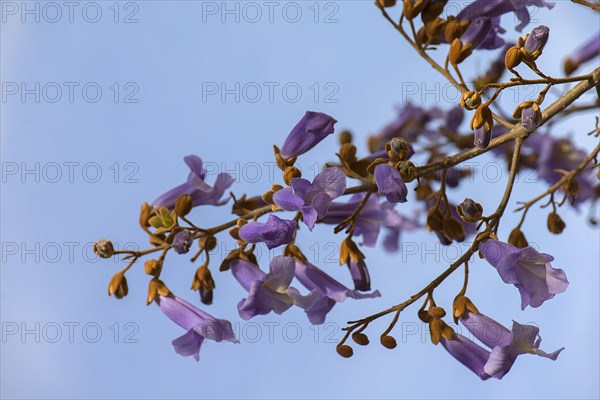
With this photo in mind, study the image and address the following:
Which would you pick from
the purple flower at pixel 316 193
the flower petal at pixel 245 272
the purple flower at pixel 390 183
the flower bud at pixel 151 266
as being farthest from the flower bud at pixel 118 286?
the purple flower at pixel 390 183

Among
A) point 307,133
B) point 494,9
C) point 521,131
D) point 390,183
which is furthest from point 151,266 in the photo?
point 494,9

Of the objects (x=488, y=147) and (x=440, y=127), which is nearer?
(x=488, y=147)

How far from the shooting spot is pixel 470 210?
94.5 inches

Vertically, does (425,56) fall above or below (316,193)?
above

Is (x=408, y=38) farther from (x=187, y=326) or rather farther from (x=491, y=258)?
(x=187, y=326)

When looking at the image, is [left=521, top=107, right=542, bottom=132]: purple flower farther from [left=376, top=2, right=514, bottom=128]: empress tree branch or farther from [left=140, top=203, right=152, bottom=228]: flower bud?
[left=140, top=203, right=152, bottom=228]: flower bud

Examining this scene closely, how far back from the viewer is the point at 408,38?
A: 2.88 metres

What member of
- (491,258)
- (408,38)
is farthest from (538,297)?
(408,38)

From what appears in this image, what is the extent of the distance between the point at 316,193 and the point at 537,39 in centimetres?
77

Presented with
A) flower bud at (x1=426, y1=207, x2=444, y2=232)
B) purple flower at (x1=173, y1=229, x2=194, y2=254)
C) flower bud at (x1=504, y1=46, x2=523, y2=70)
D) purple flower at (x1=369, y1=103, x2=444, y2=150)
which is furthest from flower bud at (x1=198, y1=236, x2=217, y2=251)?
purple flower at (x1=369, y1=103, x2=444, y2=150)

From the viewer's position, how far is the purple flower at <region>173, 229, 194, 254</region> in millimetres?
2609

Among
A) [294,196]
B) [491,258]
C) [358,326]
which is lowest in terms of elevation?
[358,326]

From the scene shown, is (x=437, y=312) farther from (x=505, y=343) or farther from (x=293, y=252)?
(x=293, y=252)

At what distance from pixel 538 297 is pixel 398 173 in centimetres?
54
